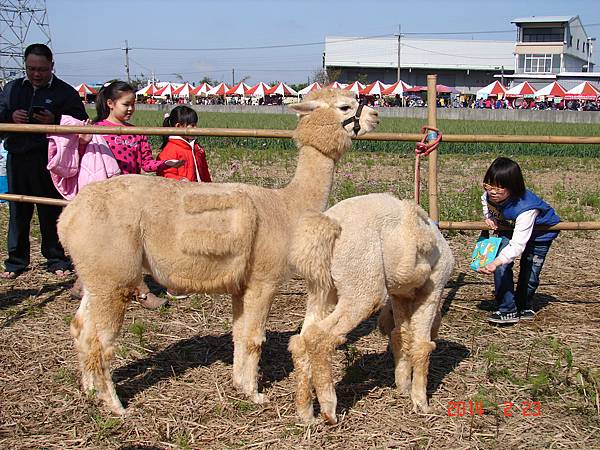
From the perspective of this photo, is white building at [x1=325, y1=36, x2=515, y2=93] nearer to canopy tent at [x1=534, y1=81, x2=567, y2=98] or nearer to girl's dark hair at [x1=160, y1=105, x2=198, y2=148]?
canopy tent at [x1=534, y1=81, x2=567, y2=98]

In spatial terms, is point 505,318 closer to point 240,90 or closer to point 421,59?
point 240,90

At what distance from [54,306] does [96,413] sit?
7.36 ft

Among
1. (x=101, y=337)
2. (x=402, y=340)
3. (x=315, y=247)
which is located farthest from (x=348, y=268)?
(x=101, y=337)

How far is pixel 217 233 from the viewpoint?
3.79 meters

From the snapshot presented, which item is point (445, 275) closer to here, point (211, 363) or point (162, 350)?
point (211, 363)

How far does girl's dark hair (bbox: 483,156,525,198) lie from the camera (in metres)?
4.97

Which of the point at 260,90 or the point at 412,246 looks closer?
the point at 412,246

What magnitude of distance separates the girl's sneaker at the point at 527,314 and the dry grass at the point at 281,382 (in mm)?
107

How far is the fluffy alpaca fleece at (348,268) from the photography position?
3387 mm

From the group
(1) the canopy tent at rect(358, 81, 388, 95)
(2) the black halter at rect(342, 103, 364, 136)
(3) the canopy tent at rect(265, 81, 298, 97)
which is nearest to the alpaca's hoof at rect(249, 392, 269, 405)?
(2) the black halter at rect(342, 103, 364, 136)

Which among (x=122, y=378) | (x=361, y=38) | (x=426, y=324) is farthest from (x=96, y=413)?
(x=361, y=38)

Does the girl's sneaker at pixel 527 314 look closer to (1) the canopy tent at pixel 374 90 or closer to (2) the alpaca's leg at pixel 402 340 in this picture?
(2) the alpaca's leg at pixel 402 340

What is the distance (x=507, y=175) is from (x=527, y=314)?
1.36 meters

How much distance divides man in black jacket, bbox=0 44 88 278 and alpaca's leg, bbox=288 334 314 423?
355 centimetres
